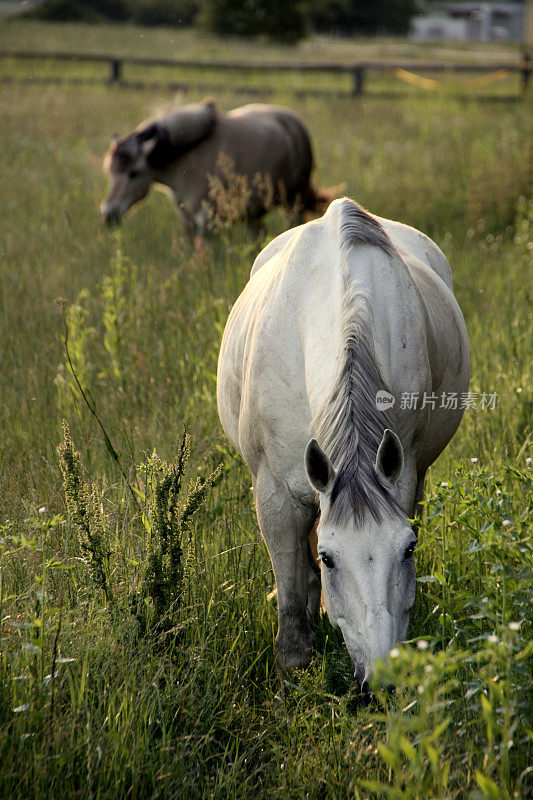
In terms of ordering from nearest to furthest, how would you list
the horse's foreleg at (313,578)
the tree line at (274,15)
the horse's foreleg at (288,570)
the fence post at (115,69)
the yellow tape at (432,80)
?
the horse's foreleg at (288,570) → the horse's foreleg at (313,578) → the fence post at (115,69) → the yellow tape at (432,80) → the tree line at (274,15)

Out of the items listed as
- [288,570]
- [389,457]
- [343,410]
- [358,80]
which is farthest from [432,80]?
[389,457]

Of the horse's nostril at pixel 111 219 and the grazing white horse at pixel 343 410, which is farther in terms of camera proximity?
the horse's nostril at pixel 111 219

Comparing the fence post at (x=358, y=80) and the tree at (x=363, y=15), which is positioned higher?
the tree at (x=363, y=15)

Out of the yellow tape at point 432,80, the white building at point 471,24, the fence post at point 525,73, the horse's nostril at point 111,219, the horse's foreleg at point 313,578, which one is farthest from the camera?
the white building at point 471,24

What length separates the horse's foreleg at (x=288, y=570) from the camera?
256 cm

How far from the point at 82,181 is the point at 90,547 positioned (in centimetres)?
844

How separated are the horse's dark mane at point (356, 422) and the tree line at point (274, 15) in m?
32.0

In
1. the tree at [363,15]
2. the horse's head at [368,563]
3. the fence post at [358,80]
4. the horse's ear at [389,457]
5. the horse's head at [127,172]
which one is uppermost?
the tree at [363,15]

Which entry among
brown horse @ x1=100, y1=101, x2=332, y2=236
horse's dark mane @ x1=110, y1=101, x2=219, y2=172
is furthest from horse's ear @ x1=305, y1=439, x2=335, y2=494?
horse's dark mane @ x1=110, y1=101, x2=219, y2=172

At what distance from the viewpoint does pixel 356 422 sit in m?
2.02

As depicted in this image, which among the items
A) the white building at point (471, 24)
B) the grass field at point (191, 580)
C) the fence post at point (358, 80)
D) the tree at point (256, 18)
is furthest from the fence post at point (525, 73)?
the white building at point (471, 24)

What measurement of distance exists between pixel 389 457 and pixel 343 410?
19 centimetres

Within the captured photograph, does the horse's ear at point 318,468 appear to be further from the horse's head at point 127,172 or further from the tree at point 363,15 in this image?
the tree at point 363,15

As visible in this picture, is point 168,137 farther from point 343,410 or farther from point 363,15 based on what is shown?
point 363,15
